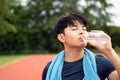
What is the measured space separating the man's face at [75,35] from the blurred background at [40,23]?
4260 centimetres

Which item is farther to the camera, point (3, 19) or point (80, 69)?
point (3, 19)

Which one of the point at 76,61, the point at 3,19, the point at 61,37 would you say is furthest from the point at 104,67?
the point at 3,19

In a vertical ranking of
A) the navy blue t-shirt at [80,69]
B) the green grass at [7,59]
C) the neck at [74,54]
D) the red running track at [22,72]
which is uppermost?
the neck at [74,54]

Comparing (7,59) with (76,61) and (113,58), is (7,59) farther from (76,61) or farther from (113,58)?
(113,58)

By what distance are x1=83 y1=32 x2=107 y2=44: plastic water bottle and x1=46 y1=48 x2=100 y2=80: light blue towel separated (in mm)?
254

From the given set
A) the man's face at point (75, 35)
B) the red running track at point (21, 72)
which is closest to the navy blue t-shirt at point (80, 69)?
the man's face at point (75, 35)

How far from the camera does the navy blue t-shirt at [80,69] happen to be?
128 inches

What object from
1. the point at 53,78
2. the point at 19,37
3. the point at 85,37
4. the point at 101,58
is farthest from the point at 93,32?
the point at 19,37

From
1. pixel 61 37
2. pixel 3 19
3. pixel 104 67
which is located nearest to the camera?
pixel 104 67

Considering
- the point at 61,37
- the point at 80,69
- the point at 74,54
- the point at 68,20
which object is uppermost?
the point at 68,20

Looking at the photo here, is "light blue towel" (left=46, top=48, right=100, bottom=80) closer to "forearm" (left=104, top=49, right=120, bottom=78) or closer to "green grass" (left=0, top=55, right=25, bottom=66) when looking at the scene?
"forearm" (left=104, top=49, right=120, bottom=78)

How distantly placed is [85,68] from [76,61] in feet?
0.50

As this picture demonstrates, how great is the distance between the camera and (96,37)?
121 inches

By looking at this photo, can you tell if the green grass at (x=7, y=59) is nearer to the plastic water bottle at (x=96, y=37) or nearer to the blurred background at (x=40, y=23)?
the blurred background at (x=40, y=23)
